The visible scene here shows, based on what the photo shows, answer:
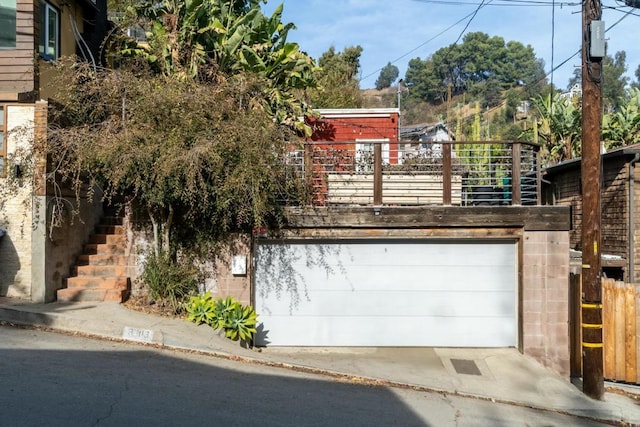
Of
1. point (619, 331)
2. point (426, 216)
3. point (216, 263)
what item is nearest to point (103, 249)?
point (216, 263)

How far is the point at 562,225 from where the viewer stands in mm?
9508

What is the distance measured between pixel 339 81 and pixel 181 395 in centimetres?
2126

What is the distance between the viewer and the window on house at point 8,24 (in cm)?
971

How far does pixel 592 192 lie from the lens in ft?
25.3

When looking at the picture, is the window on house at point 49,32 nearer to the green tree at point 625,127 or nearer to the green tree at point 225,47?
the green tree at point 225,47

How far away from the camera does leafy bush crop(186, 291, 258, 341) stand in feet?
28.9

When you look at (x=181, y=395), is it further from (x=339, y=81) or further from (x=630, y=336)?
(x=339, y=81)

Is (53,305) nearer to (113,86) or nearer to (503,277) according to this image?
(113,86)

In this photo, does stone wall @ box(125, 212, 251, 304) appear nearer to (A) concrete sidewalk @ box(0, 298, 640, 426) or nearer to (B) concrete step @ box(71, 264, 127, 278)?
(B) concrete step @ box(71, 264, 127, 278)

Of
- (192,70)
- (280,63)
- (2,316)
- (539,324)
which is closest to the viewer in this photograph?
(2,316)

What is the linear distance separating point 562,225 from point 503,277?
4.72 feet

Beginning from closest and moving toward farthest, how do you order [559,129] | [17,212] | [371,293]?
[17,212] → [371,293] → [559,129]

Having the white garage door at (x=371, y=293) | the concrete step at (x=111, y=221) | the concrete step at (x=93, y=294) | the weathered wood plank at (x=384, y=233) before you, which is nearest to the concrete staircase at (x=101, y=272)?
the concrete step at (x=93, y=294)

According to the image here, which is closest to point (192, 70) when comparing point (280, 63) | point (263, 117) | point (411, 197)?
point (280, 63)
